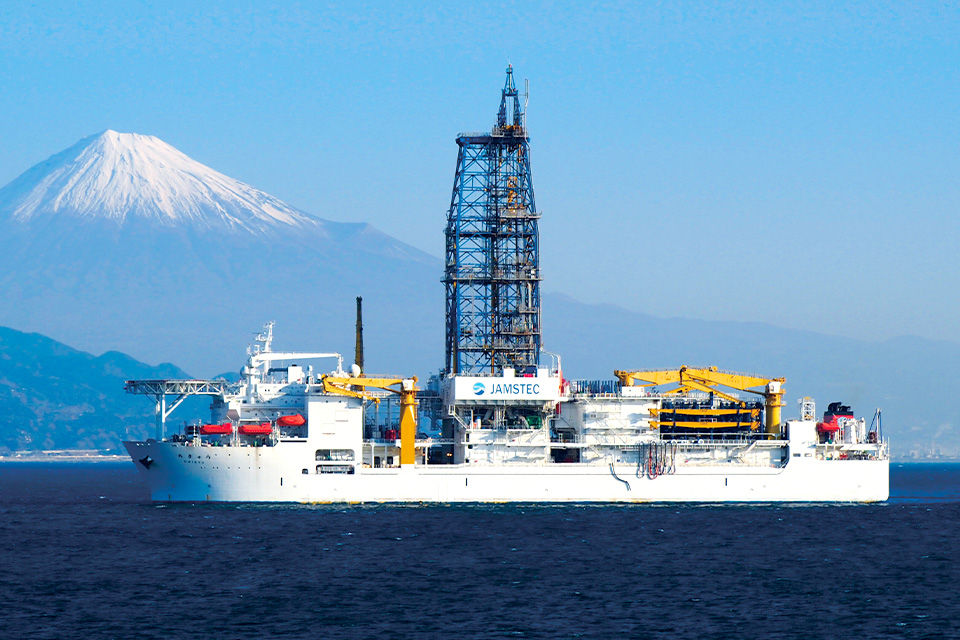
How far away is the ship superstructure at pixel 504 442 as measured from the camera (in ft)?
225

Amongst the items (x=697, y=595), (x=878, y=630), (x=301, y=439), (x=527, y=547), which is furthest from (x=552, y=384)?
(x=878, y=630)

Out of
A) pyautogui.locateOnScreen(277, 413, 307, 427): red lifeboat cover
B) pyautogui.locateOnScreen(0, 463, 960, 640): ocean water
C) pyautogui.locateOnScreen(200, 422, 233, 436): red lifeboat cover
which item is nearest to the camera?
pyautogui.locateOnScreen(0, 463, 960, 640): ocean water

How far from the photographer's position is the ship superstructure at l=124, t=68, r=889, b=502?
68.6 metres

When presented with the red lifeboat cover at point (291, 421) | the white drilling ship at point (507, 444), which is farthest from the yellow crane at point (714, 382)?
the red lifeboat cover at point (291, 421)

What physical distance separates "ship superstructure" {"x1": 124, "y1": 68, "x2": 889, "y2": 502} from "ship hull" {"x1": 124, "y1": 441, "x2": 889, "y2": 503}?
0.24 feet

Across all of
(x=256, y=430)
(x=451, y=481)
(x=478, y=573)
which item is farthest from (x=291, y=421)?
(x=478, y=573)

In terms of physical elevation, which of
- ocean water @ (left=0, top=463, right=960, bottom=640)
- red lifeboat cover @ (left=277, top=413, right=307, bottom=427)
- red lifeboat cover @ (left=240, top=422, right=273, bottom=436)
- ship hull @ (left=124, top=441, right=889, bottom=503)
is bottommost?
ocean water @ (left=0, top=463, right=960, bottom=640)

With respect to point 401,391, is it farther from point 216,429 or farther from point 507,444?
point 216,429

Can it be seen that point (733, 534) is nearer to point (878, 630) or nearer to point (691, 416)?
point (691, 416)

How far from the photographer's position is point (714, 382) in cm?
7294

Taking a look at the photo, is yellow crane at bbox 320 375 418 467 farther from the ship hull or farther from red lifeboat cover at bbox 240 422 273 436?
red lifeboat cover at bbox 240 422 273 436

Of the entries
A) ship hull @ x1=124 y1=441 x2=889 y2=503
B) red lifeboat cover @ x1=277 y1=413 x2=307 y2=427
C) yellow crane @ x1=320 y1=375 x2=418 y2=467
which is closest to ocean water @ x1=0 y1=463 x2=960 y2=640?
ship hull @ x1=124 y1=441 x2=889 y2=503

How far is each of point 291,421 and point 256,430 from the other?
1998 mm

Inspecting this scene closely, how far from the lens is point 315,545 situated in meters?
53.6
